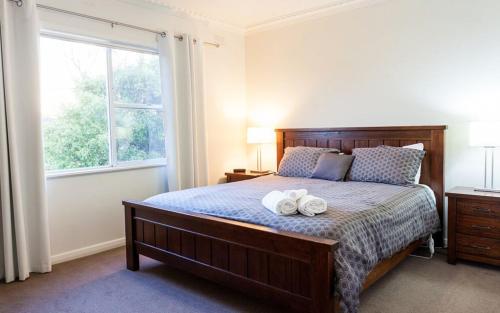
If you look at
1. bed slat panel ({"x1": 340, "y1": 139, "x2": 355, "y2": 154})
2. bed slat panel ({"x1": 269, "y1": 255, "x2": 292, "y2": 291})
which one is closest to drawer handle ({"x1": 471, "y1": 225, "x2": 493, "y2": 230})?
bed slat panel ({"x1": 340, "y1": 139, "x2": 355, "y2": 154})

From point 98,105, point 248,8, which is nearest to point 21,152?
point 98,105

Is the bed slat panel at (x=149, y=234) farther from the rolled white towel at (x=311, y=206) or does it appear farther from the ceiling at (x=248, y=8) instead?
the ceiling at (x=248, y=8)

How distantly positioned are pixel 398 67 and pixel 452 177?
121 cm

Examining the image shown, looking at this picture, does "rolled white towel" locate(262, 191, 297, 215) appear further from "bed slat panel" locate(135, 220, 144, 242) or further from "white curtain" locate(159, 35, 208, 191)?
"white curtain" locate(159, 35, 208, 191)

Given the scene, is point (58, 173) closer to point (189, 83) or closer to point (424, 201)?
point (189, 83)

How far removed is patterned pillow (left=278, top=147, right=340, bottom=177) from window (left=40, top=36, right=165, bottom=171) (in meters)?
1.42

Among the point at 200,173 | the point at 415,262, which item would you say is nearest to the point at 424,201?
the point at 415,262

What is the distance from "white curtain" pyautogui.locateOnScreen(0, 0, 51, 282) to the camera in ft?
9.16

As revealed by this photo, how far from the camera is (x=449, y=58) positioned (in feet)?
11.2

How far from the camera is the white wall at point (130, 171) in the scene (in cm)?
329

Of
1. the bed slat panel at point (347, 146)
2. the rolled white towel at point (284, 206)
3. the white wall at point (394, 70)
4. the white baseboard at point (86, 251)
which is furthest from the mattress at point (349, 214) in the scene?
the white baseboard at point (86, 251)

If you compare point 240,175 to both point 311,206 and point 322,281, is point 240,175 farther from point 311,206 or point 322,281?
point 322,281

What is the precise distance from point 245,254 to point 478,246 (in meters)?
2.01

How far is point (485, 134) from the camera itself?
298cm
